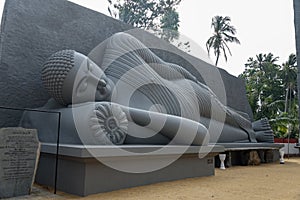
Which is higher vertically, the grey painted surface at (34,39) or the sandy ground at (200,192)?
the grey painted surface at (34,39)

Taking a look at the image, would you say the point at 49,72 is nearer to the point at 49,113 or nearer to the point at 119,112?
the point at 49,113

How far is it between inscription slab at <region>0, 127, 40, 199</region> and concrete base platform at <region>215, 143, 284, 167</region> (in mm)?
3533

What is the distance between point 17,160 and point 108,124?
0.87m

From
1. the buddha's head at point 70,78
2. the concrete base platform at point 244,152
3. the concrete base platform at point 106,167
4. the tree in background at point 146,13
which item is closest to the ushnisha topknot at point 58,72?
the buddha's head at point 70,78

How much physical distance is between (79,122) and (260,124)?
5.02m

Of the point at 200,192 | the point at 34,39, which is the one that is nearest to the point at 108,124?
the point at 200,192

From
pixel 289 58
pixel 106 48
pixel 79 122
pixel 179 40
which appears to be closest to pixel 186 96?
pixel 106 48

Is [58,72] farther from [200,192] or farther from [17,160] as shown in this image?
[200,192]

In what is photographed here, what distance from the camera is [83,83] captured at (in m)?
2.88

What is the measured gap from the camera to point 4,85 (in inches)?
124

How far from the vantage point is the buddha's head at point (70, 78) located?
279cm

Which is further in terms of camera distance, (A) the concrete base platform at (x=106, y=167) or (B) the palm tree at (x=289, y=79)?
(B) the palm tree at (x=289, y=79)

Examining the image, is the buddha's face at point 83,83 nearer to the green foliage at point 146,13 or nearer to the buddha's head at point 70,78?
the buddha's head at point 70,78

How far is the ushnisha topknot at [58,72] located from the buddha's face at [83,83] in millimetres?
42
